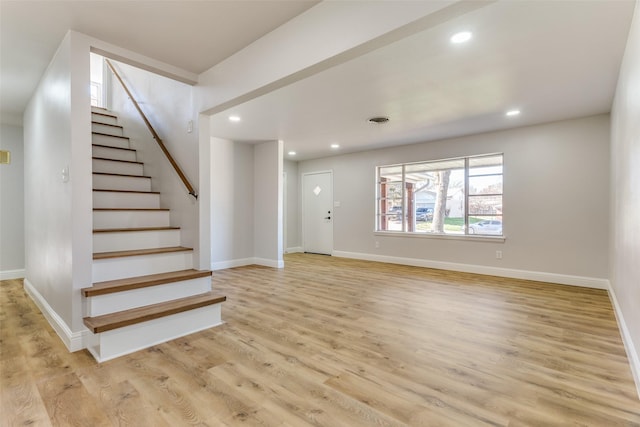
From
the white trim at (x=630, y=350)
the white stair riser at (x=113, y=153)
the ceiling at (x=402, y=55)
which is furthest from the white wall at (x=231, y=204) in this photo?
the white trim at (x=630, y=350)

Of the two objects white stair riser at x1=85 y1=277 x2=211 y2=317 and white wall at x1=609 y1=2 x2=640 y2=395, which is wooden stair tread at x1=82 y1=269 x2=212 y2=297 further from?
white wall at x1=609 y1=2 x2=640 y2=395

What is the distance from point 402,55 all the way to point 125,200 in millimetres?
3194

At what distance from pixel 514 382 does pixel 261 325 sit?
1985 mm

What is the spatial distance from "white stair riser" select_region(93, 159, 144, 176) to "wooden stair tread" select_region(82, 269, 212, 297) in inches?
69.2

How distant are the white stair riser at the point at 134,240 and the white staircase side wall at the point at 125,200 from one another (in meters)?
0.58

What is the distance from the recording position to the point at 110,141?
13.9 feet

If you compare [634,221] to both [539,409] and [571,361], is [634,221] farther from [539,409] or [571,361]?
[539,409]

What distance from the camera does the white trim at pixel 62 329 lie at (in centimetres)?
234

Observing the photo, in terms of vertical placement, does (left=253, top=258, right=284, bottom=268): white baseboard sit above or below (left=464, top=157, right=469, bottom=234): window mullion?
below

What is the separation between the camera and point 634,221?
2.01 metres

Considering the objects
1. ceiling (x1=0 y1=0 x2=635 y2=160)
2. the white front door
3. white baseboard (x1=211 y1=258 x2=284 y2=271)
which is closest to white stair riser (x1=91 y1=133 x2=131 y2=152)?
ceiling (x1=0 y1=0 x2=635 y2=160)

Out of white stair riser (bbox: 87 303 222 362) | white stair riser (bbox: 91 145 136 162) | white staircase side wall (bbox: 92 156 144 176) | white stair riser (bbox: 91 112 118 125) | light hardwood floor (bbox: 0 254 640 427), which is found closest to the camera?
light hardwood floor (bbox: 0 254 640 427)

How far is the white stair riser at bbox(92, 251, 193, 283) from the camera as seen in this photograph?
102 inches

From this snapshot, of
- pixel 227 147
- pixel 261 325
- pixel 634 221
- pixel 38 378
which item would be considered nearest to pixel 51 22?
pixel 38 378
